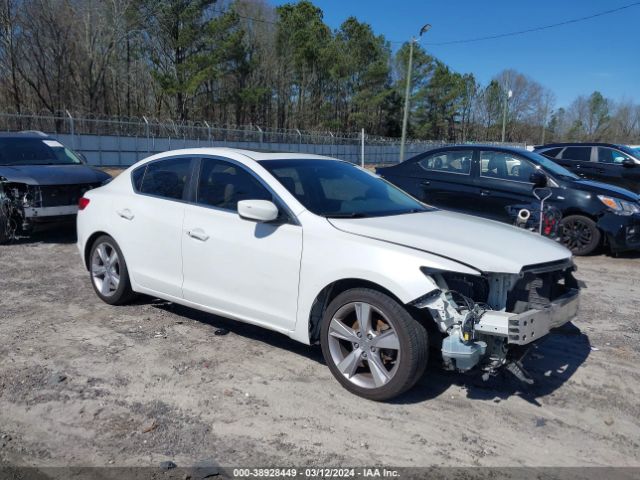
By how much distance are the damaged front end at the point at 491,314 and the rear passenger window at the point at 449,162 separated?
5.22 metres

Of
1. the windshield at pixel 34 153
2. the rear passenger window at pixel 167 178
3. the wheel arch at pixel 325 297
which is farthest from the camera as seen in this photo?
the windshield at pixel 34 153

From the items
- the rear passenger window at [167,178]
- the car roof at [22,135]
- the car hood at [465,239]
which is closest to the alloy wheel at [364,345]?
the car hood at [465,239]

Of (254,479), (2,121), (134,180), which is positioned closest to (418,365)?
(254,479)

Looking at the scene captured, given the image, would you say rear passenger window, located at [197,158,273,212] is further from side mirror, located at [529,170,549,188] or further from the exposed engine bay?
side mirror, located at [529,170,549,188]

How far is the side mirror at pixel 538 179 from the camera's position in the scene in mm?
7812

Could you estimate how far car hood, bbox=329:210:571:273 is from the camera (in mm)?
3627

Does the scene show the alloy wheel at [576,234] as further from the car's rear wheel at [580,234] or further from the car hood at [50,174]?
the car hood at [50,174]

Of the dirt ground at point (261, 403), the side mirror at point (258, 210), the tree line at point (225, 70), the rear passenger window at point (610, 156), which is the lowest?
the dirt ground at point (261, 403)

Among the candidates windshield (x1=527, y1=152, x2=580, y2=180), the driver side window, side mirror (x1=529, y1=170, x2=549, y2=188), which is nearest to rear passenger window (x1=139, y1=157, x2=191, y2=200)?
side mirror (x1=529, y1=170, x2=549, y2=188)

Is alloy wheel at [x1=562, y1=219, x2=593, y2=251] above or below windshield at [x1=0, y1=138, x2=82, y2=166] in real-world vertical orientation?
below

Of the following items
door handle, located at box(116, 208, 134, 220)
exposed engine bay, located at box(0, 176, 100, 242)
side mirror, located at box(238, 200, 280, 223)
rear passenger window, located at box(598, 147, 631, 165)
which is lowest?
exposed engine bay, located at box(0, 176, 100, 242)

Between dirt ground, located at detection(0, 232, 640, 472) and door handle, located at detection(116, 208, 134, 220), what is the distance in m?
0.97

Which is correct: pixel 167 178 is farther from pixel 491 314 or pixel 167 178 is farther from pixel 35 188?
pixel 35 188

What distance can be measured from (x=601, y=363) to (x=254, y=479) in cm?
313
